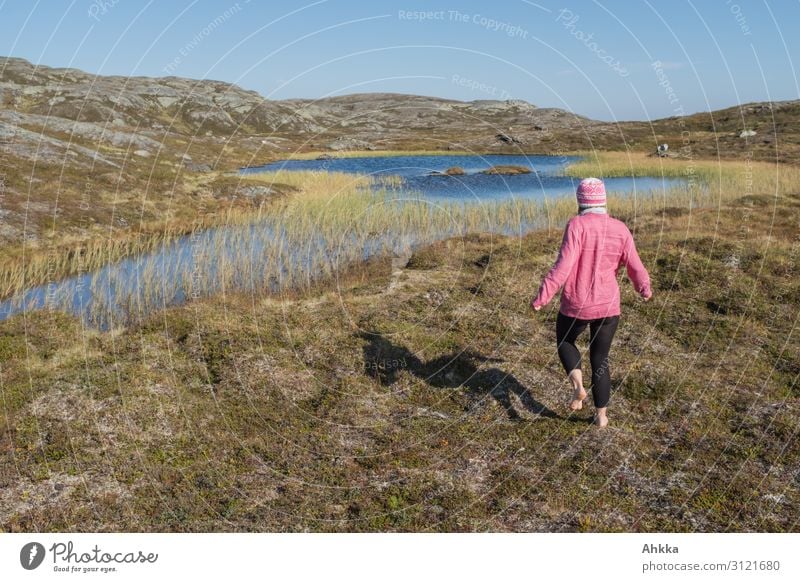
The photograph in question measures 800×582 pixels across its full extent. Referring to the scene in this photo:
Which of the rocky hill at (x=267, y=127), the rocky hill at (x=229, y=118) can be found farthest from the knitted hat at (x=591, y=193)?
the rocky hill at (x=229, y=118)

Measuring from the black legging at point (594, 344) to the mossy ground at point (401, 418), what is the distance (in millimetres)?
1070

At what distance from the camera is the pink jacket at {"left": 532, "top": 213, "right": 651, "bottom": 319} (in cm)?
841

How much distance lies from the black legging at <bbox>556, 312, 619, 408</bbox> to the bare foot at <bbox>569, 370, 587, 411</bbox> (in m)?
0.12

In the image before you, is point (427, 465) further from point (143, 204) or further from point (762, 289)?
point (143, 204)

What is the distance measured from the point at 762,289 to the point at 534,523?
44.8ft

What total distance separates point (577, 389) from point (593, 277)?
228 cm

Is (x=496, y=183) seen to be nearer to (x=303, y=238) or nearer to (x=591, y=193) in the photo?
(x=303, y=238)

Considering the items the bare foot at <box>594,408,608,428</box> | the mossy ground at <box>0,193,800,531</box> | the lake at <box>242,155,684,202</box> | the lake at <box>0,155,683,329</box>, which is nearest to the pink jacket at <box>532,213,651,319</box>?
the bare foot at <box>594,408,608,428</box>

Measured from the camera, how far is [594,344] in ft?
30.2

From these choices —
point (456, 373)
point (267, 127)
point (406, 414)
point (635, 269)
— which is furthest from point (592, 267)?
point (267, 127)

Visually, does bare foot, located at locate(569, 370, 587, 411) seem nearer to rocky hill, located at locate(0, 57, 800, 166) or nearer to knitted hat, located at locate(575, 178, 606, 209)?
knitted hat, located at locate(575, 178, 606, 209)

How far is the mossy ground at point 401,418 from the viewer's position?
317 inches

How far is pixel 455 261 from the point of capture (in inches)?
887
